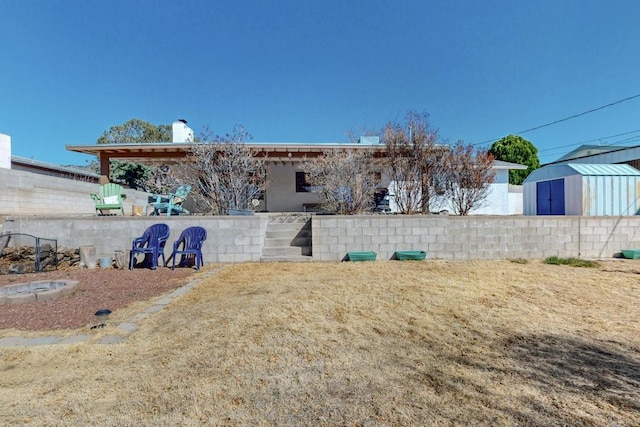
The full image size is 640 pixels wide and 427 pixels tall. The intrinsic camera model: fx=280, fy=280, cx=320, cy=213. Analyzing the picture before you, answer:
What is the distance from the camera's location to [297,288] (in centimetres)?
453

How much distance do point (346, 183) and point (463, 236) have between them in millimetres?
3306

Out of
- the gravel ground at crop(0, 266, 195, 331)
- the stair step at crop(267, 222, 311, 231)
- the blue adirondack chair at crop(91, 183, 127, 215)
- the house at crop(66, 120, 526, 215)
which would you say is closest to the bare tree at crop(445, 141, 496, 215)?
the house at crop(66, 120, 526, 215)

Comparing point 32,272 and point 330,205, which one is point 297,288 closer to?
point 330,205

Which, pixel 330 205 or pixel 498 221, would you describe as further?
pixel 330 205

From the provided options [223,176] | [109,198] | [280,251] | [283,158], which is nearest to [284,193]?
[283,158]

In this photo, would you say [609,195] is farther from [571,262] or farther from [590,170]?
[571,262]

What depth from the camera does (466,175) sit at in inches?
314


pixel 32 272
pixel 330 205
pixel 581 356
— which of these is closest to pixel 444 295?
pixel 581 356

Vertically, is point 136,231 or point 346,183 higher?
point 346,183

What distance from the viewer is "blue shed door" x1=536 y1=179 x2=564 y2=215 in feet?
29.9

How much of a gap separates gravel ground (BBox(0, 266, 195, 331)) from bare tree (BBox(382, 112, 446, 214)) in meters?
5.95

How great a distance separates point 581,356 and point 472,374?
3.72ft

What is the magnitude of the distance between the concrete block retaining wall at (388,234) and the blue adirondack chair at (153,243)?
20 centimetres

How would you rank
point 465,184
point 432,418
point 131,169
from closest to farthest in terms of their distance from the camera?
point 432,418 → point 465,184 → point 131,169
